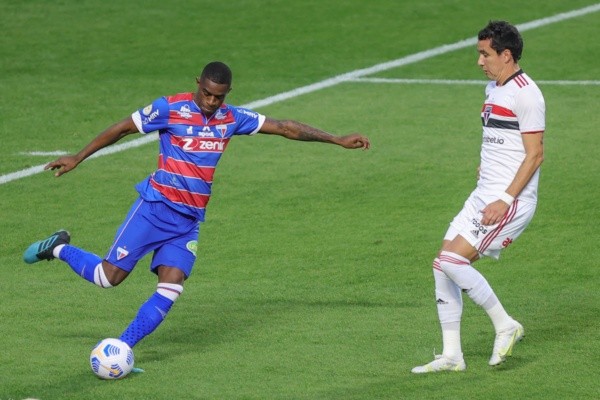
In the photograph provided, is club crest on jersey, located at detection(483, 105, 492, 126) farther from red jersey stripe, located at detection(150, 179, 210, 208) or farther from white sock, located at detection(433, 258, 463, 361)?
red jersey stripe, located at detection(150, 179, 210, 208)

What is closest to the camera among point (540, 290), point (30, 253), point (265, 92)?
point (30, 253)

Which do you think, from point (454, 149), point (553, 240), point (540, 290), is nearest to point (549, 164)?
point (454, 149)

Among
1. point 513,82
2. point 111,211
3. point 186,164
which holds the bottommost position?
point 111,211

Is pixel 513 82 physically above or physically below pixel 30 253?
above

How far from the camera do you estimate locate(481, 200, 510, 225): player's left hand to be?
9250 mm

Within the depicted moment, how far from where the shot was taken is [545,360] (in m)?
9.70

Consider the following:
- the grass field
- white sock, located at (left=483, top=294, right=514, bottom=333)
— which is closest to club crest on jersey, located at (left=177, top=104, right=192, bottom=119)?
the grass field

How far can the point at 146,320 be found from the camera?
965 centimetres

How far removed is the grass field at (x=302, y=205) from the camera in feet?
31.5

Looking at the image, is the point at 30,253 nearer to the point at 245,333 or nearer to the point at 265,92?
the point at 245,333

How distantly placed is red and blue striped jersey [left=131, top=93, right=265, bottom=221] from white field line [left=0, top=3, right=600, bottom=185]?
5.76m

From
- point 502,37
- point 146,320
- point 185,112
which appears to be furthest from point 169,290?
point 502,37

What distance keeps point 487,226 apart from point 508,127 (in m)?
0.66

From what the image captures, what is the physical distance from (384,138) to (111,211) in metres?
4.03
